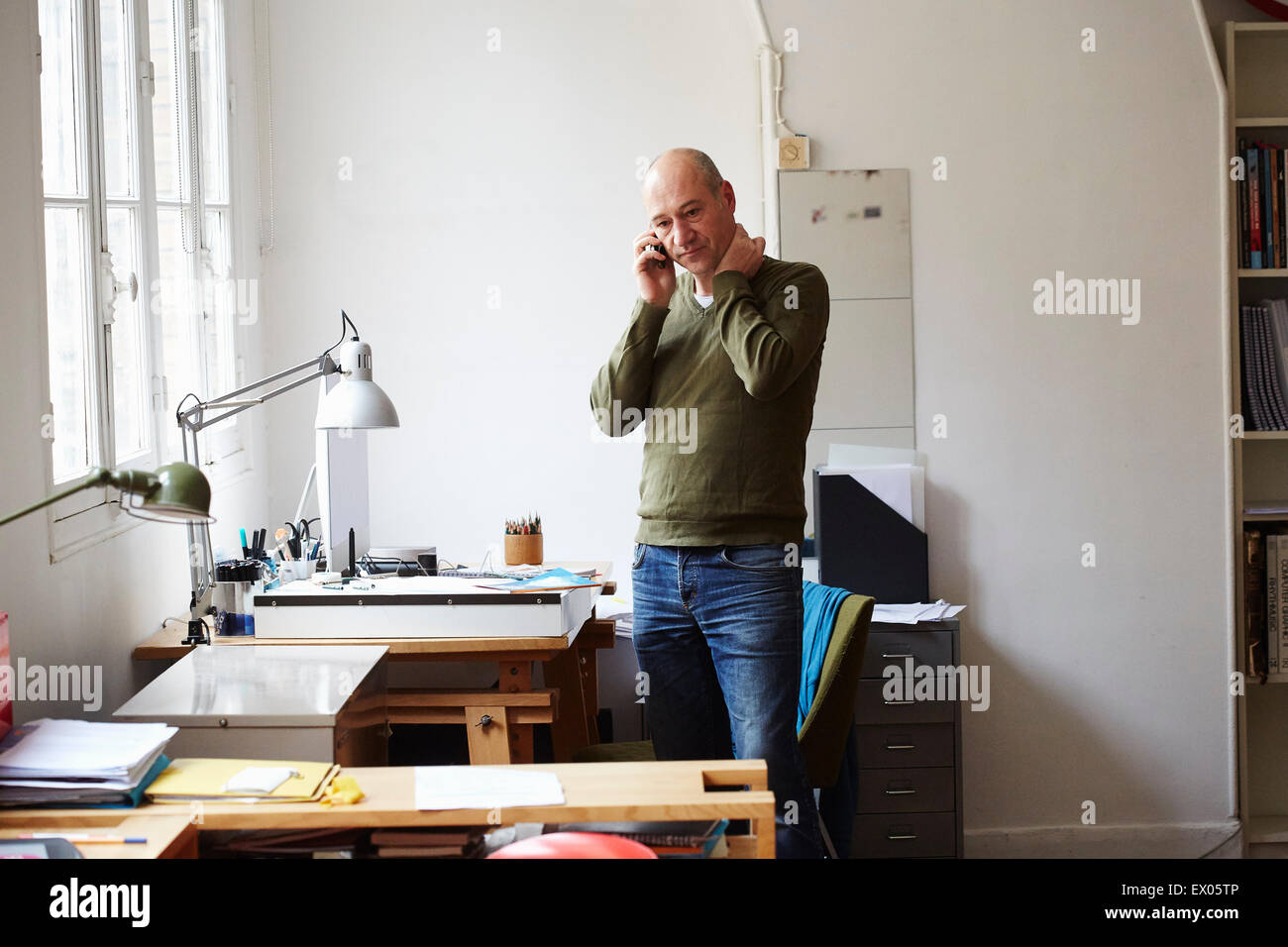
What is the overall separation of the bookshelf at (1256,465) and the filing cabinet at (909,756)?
3.26 feet

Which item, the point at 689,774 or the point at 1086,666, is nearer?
the point at 689,774

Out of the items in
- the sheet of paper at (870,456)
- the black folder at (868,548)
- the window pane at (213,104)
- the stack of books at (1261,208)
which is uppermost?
the window pane at (213,104)

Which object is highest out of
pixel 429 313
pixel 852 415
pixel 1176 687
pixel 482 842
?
pixel 429 313

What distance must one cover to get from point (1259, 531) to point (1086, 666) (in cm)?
66

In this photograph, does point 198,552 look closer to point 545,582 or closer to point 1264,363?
point 545,582

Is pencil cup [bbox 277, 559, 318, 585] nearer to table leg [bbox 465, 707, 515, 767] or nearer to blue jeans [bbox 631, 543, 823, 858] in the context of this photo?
table leg [bbox 465, 707, 515, 767]

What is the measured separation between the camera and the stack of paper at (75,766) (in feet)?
5.26

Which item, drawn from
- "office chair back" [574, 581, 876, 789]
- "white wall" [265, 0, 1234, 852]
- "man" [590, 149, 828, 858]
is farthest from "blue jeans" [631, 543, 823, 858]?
"white wall" [265, 0, 1234, 852]

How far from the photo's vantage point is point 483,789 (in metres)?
1.59

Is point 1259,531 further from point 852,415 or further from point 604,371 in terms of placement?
point 604,371

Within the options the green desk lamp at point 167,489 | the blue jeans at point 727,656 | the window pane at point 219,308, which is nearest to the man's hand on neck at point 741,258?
the blue jeans at point 727,656

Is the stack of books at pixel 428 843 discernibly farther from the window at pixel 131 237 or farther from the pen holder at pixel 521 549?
the pen holder at pixel 521 549
